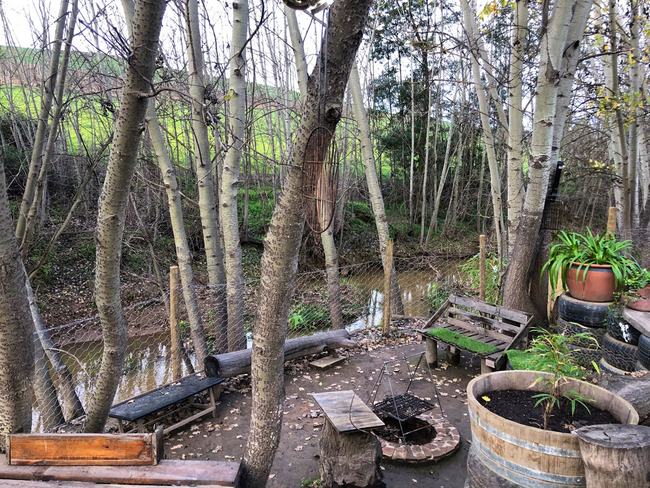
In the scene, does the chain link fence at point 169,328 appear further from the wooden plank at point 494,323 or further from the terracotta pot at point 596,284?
the terracotta pot at point 596,284

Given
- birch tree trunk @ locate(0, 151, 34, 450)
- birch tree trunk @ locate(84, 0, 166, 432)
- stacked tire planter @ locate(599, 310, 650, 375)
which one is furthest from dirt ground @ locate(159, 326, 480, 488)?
birch tree trunk @ locate(0, 151, 34, 450)

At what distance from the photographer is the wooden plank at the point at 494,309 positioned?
5172 millimetres

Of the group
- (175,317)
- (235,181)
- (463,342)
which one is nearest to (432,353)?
(463,342)

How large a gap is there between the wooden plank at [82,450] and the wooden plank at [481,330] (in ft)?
13.4

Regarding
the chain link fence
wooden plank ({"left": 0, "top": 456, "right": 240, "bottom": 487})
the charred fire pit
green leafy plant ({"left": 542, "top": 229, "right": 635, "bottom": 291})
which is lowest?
the chain link fence

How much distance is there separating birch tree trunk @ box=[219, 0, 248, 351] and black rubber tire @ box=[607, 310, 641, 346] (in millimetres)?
4029

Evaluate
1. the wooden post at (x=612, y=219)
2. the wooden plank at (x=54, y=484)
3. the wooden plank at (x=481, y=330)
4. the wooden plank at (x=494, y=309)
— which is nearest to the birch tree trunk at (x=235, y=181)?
the wooden plank at (x=481, y=330)

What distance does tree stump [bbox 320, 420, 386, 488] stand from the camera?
316cm

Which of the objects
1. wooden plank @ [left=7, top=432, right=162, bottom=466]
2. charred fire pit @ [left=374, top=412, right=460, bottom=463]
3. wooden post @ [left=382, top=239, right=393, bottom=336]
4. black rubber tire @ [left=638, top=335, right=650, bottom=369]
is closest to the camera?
wooden plank @ [left=7, top=432, right=162, bottom=466]

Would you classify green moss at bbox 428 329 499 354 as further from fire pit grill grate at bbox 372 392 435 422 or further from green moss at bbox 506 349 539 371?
fire pit grill grate at bbox 372 392 435 422

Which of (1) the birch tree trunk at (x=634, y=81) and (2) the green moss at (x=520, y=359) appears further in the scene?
(1) the birch tree trunk at (x=634, y=81)

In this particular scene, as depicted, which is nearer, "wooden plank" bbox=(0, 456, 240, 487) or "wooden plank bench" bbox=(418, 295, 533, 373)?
"wooden plank" bbox=(0, 456, 240, 487)

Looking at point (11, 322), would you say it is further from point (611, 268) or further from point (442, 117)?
point (442, 117)

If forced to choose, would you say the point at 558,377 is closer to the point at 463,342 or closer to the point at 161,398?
the point at 463,342
